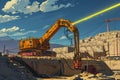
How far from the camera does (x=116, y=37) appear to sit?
9062cm

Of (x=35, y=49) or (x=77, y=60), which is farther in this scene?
(x=35, y=49)

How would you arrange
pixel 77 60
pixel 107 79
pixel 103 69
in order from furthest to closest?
pixel 103 69, pixel 77 60, pixel 107 79

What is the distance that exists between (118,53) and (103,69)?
1102 inches

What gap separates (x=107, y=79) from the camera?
32438mm

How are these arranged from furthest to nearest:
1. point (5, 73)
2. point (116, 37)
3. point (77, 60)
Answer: point (116, 37) < point (77, 60) < point (5, 73)

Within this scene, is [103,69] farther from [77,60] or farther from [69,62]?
[77,60]

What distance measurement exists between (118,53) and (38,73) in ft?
146

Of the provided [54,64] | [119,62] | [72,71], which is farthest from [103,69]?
[54,64]

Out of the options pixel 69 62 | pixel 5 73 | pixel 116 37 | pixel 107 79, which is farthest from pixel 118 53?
pixel 5 73

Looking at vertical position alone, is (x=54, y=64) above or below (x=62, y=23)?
below

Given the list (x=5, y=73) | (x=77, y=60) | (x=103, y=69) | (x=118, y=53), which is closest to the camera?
(x=5, y=73)

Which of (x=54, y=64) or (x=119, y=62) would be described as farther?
(x=119, y=62)

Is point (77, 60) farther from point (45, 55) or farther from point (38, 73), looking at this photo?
point (45, 55)

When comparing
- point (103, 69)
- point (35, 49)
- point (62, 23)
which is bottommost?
point (103, 69)
